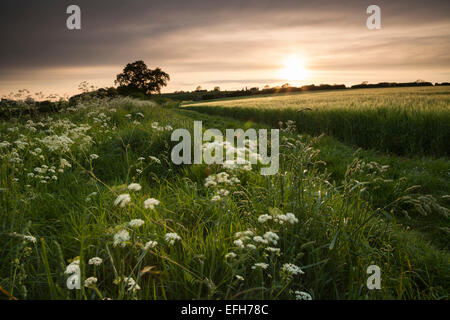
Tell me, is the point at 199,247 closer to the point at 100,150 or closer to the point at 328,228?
the point at 328,228

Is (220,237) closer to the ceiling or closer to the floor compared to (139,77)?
closer to the floor

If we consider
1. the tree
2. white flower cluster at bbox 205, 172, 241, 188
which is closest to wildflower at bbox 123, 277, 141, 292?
white flower cluster at bbox 205, 172, 241, 188

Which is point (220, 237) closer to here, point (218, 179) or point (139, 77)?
point (218, 179)

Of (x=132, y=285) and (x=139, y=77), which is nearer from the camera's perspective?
(x=132, y=285)

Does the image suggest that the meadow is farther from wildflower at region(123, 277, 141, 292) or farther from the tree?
the tree

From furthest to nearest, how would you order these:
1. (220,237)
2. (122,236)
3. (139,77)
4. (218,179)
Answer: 1. (139,77)
2. (220,237)
3. (218,179)
4. (122,236)

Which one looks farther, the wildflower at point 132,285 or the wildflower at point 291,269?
the wildflower at point 291,269

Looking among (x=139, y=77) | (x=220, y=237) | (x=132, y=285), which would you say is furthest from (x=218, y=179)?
(x=139, y=77)

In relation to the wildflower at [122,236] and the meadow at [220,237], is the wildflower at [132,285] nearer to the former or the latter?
the meadow at [220,237]

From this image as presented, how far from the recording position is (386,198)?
4.41 metres

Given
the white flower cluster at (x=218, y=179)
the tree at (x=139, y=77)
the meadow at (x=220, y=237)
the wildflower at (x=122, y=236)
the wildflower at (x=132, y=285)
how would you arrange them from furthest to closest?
1. the tree at (x=139, y=77)
2. the white flower cluster at (x=218, y=179)
3. the meadow at (x=220, y=237)
4. the wildflower at (x=122, y=236)
5. the wildflower at (x=132, y=285)

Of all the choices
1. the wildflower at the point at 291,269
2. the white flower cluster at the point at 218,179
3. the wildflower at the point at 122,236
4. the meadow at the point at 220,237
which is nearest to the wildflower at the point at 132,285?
the meadow at the point at 220,237
